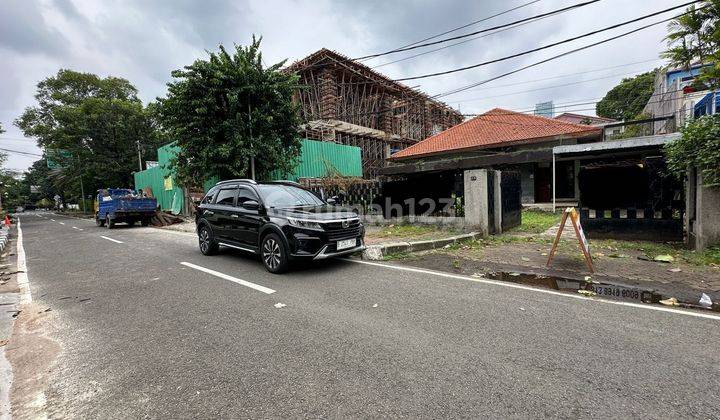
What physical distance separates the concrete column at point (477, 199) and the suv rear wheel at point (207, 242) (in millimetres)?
6587

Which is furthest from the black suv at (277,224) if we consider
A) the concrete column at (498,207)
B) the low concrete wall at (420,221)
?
the concrete column at (498,207)

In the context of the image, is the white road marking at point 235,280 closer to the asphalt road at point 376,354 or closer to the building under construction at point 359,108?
the asphalt road at point 376,354

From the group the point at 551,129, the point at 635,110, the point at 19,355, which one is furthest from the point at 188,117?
the point at 635,110

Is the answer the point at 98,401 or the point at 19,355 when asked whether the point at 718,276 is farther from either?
the point at 19,355

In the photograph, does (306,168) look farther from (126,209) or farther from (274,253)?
(274,253)

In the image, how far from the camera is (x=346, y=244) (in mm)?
6148

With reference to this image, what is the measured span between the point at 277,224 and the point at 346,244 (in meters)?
1.31

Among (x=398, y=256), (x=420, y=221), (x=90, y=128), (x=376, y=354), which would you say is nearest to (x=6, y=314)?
(x=376, y=354)

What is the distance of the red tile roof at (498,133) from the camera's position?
55.6 ft

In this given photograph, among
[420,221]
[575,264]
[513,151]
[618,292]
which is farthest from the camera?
[513,151]

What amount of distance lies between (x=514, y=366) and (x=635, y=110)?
154ft

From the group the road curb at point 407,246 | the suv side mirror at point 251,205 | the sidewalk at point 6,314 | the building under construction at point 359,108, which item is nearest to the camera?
the sidewalk at point 6,314

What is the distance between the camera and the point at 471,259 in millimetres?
6684

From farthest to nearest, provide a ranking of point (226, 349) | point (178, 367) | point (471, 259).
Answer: point (471, 259)
point (226, 349)
point (178, 367)
